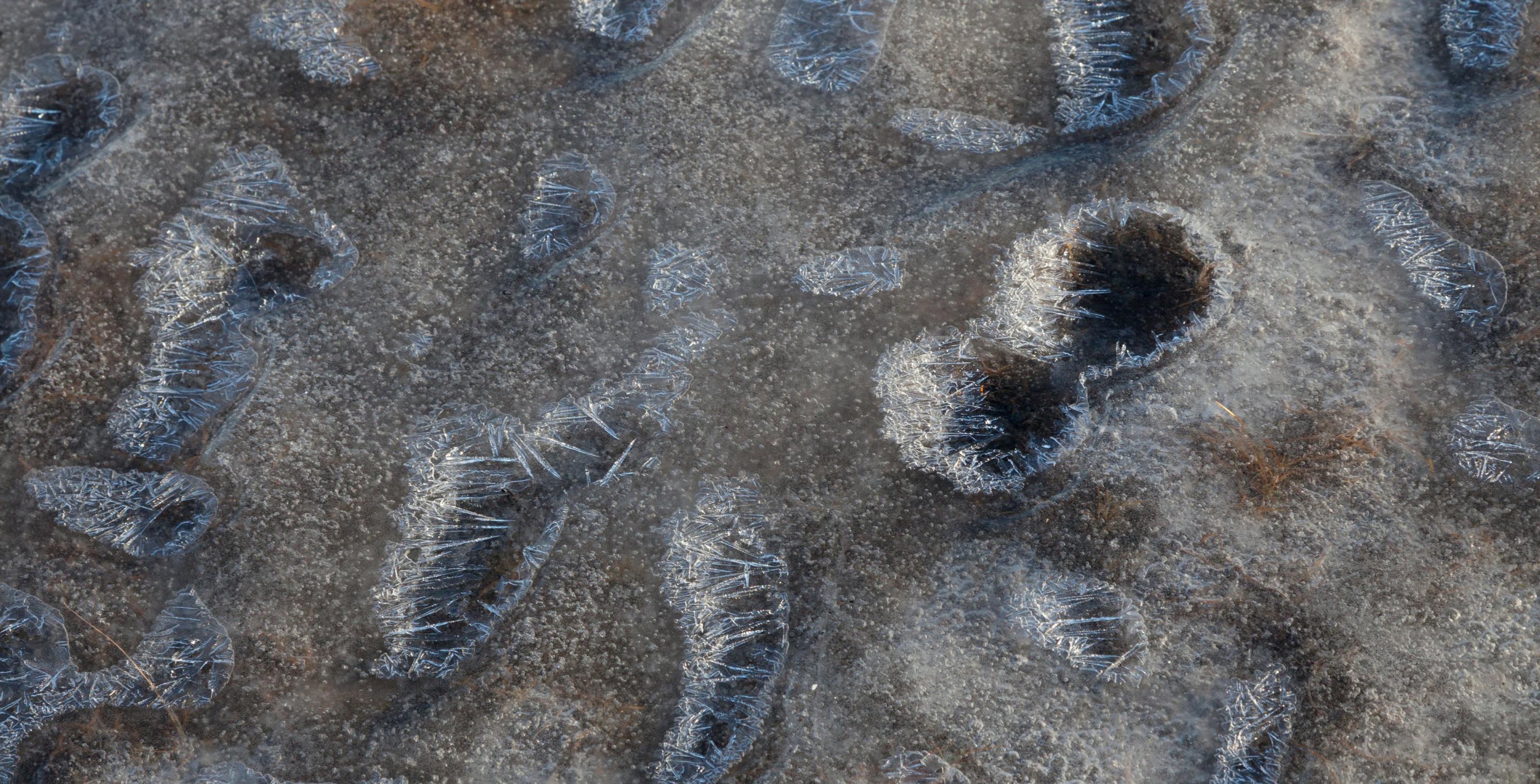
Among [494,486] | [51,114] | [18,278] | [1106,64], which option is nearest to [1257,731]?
[1106,64]

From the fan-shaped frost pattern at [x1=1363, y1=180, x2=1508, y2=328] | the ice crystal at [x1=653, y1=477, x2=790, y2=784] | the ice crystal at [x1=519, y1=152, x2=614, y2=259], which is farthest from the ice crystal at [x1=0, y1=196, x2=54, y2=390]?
the fan-shaped frost pattern at [x1=1363, y1=180, x2=1508, y2=328]

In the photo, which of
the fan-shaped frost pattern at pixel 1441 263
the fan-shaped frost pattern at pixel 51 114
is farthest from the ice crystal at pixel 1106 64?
the fan-shaped frost pattern at pixel 51 114

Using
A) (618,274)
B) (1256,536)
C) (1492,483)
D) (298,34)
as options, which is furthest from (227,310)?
(1492,483)

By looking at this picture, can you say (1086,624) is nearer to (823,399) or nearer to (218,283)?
(823,399)

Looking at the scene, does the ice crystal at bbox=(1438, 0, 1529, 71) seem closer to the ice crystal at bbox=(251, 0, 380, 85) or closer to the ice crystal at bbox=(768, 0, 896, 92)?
the ice crystal at bbox=(768, 0, 896, 92)

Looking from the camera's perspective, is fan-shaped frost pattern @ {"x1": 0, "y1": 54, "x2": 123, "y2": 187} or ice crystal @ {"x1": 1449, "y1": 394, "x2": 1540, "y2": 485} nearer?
ice crystal @ {"x1": 1449, "y1": 394, "x2": 1540, "y2": 485}

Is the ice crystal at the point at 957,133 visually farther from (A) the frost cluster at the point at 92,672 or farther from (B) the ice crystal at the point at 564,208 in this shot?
(A) the frost cluster at the point at 92,672

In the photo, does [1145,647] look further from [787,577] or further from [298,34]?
[298,34]

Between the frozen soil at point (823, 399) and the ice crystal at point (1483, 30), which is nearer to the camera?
the frozen soil at point (823, 399)
